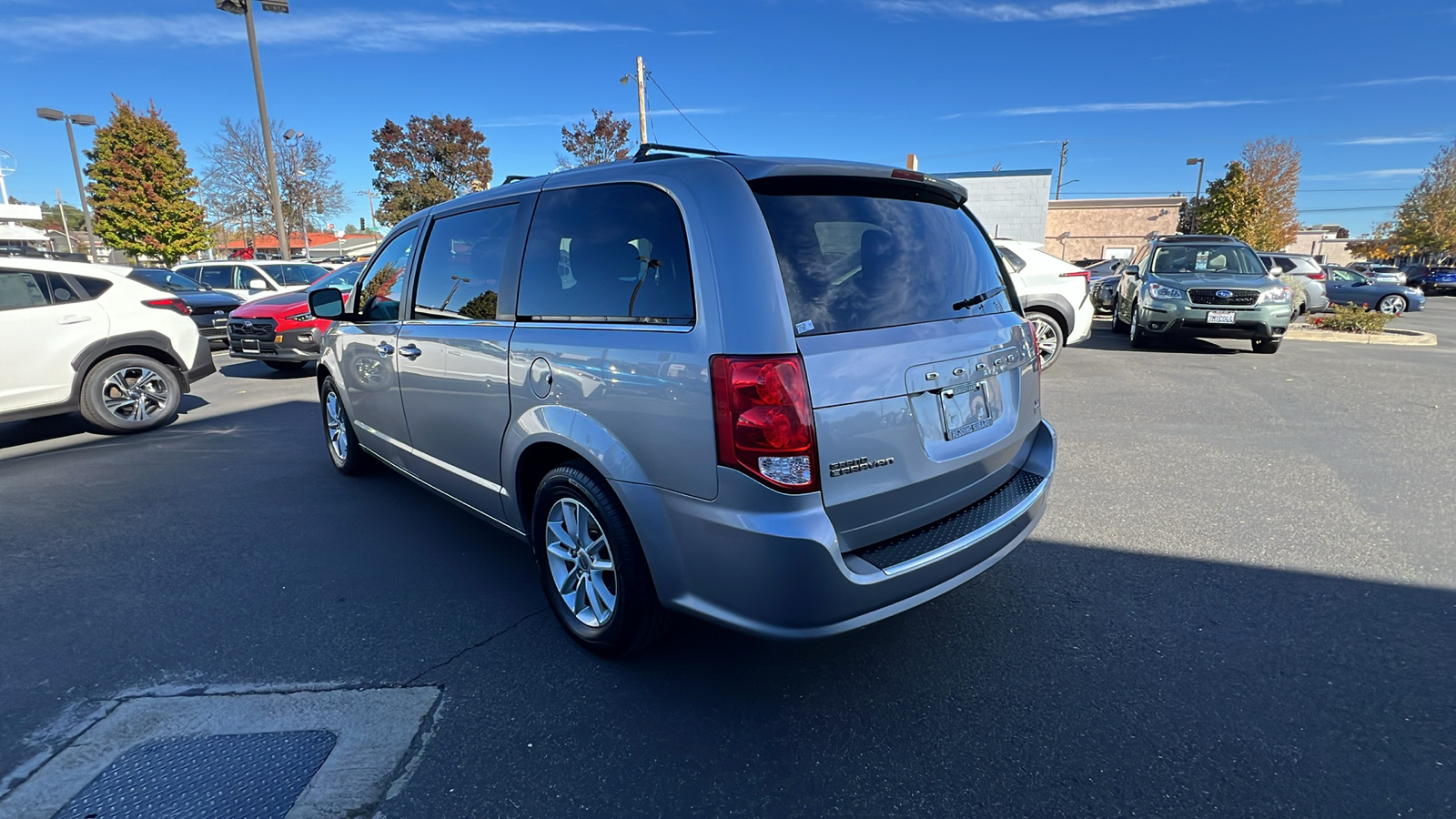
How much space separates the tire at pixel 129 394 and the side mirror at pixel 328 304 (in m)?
3.85

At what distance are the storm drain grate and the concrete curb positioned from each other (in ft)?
49.6

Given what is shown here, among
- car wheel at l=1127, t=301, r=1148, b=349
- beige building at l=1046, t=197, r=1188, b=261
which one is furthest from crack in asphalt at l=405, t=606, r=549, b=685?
beige building at l=1046, t=197, r=1188, b=261

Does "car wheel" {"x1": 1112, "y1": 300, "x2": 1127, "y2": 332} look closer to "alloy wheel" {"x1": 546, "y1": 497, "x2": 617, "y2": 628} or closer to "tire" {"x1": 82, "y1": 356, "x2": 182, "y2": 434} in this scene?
"alloy wheel" {"x1": 546, "y1": 497, "x2": 617, "y2": 628}

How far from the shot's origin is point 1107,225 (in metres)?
38.2

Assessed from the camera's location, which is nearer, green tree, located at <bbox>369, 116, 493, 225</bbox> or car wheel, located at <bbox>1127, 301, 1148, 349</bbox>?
car wheel, located at <bbox>1127, 301, 1148, 349</bbox>

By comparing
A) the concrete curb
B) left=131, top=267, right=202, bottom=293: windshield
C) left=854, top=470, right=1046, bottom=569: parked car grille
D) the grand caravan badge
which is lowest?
the concrete curb

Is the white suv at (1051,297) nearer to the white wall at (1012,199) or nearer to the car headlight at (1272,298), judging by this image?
the car headlight at (1272,298)

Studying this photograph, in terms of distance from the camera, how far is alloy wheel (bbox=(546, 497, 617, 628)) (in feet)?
8.91

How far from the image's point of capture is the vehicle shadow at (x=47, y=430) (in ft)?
22.1

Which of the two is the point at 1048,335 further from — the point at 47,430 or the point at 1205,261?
the point at 47,430

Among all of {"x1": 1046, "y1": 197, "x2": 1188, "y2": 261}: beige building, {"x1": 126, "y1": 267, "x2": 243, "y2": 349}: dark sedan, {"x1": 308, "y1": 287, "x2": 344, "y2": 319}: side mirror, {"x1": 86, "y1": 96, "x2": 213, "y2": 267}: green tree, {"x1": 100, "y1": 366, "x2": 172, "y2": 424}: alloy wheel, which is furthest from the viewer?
{"x1": 1046, "y1": 197, "x2": 1188, "y2": 261}: beige building

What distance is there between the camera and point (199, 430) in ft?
22.5

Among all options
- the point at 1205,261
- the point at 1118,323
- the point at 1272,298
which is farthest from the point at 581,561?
the point at 1118,323

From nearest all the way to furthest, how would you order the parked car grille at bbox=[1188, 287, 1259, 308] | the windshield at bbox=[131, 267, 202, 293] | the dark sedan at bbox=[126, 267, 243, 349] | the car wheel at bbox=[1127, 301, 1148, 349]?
the parked car grille at bbox=[1188, 287, 1259, 308], the car wheel at bbox=[1127, 301, 1148, 349], the dark sedan at bbox=[126, 267, 243, 349], the windshield at bbox=[131, 267, 202, 293]
